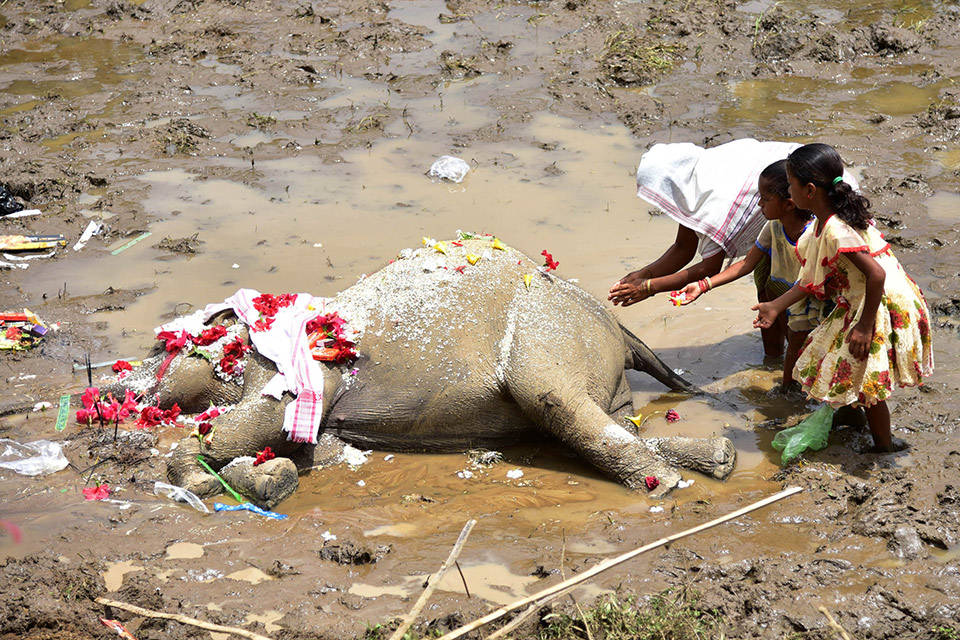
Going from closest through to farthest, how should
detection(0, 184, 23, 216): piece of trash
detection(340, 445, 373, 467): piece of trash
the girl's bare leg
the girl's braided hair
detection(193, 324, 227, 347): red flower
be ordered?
1. the girl's braided hair
2. detection(340, 445, 373, 467): piece of trash
3. detection(193, 324, 227, 347): red flower
4. the girl's bare leg
5. detection(0, 184, 23, 216): piece of trash

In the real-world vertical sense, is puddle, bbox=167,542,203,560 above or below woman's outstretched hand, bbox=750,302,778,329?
below

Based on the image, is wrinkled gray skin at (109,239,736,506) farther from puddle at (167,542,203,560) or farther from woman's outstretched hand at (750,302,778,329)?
woman's outstretched hand at (750,302,778,329)

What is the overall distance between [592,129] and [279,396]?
5260 millimetres

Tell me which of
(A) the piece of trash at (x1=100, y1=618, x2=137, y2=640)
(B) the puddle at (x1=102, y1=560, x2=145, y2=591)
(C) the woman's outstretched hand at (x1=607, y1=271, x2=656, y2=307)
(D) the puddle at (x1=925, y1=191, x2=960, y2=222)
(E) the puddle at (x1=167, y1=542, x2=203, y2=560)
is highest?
(C) the woman's outstretched hand at (x1=607, y1=271, x2=656, y2=307)

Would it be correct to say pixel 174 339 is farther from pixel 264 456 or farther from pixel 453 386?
pixel 453 386

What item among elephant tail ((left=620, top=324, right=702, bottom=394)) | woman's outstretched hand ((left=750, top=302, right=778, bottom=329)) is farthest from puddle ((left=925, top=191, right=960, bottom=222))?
woman's outstretched hand ((left=750, top=302, right=778, bottom=329))

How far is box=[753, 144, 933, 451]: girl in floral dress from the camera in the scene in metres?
4.06

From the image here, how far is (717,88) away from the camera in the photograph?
9.52 m

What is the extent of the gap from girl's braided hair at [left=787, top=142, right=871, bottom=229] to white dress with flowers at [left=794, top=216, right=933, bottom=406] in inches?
1.8

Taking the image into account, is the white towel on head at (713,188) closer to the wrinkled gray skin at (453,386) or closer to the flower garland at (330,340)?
the wrinkled gray skin at (453,386)

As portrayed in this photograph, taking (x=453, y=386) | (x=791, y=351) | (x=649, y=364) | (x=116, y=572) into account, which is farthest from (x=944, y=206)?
(x=116, y=572)

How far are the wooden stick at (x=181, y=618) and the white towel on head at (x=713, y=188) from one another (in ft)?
9.68

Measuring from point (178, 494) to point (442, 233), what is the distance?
10.9 feet

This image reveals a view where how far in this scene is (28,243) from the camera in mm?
6965
